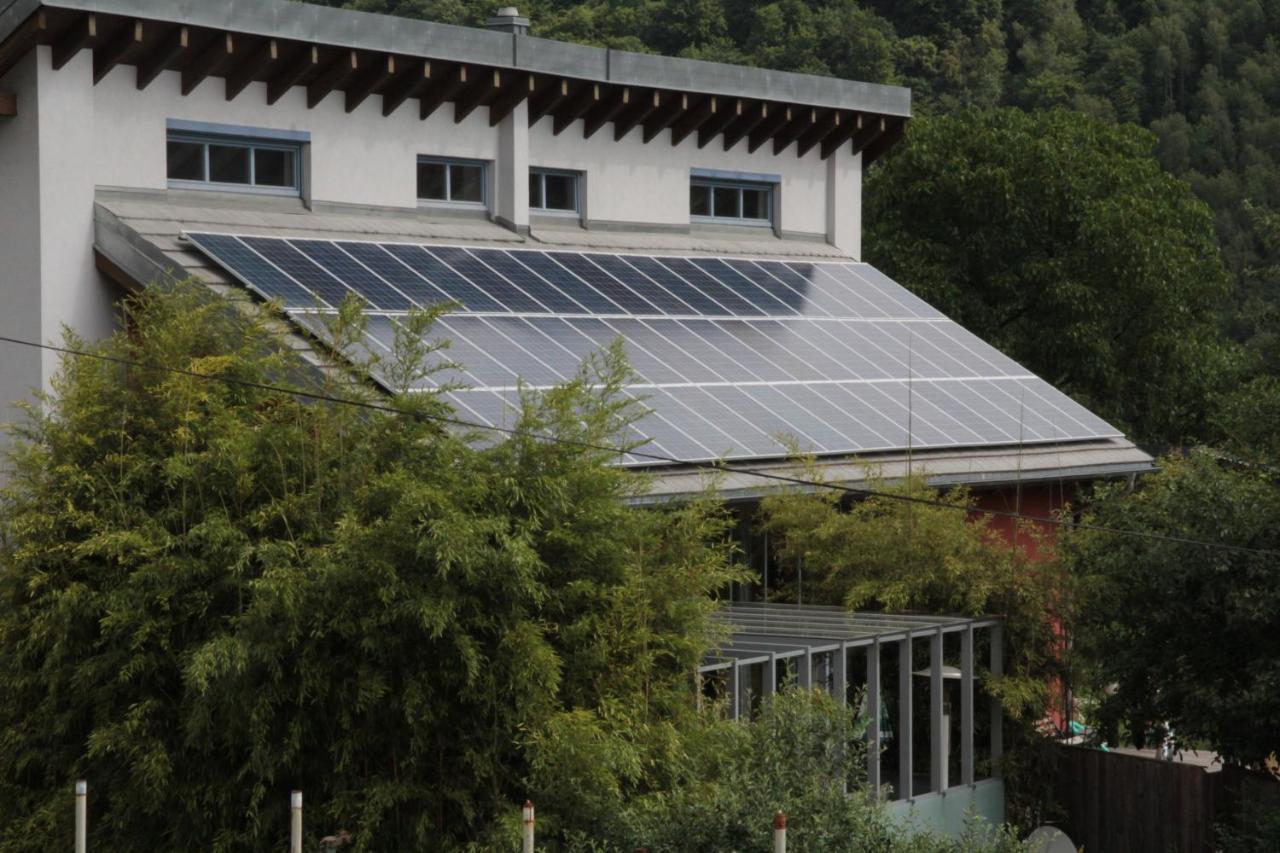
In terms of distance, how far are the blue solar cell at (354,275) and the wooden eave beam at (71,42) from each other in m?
3.32

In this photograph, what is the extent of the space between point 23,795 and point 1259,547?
468 inches

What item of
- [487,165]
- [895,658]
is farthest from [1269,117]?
[895,658]

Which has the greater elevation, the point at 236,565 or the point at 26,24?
the point at 26,24

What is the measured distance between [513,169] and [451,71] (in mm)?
1884

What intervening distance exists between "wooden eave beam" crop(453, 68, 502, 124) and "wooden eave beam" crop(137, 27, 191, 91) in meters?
4.62

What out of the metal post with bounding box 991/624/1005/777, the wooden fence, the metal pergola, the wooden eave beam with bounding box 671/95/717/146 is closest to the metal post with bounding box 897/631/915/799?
the metal pergola

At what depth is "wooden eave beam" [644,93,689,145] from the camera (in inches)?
1104

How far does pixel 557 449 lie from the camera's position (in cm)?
1473

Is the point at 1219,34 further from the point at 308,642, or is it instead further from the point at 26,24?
the point at 308,642

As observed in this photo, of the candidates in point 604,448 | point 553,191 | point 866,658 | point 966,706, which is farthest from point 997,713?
point 553,191

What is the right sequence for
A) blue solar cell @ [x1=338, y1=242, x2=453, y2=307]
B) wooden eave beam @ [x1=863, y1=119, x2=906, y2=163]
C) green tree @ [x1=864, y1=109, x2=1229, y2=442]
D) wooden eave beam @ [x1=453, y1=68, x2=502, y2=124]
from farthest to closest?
green tree @ [x1=864, y1=109, x2=1229, y2=442], wooden eave beam @ [x1=863, y1=119, x2=906, y2=163], wooden eave beam @ [x1=453, y1=68, x2=502, y2=124], blue solar cell @ [x1=338, y1=242, x2=453, y2=307]

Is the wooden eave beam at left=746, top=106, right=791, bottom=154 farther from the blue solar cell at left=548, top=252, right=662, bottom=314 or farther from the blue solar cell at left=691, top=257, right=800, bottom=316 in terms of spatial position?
the blue solar cell at left=548, top=252, right=662, bottom=314

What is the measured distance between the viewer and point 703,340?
24.2m

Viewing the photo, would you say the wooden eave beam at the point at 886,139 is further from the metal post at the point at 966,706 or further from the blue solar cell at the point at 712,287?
the metal post at the point at 966,706
